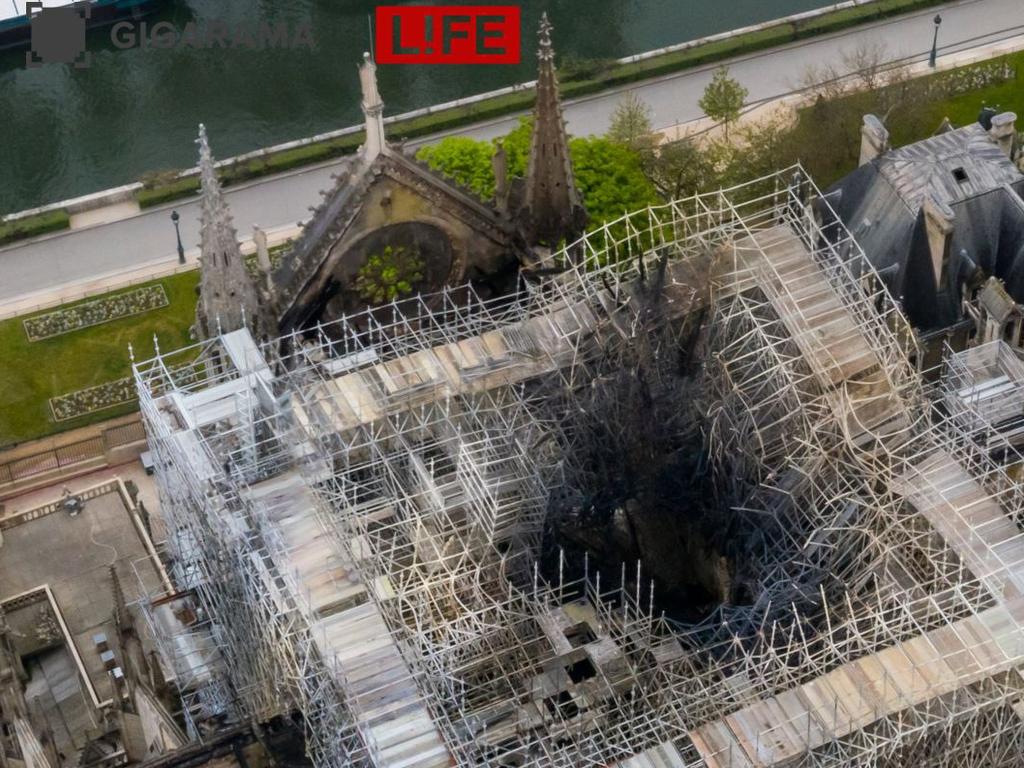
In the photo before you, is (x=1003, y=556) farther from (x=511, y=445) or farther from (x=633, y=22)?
(x=633, y=22)

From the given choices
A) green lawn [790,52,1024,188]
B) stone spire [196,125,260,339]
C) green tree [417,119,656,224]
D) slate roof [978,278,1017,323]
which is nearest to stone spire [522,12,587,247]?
green tree [417,119,656,224]

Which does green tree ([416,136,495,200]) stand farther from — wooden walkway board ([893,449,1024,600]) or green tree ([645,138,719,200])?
wooden walkway board ([893,449,1024,600])

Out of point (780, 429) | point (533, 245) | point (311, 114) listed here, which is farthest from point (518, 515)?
point (311, 114)

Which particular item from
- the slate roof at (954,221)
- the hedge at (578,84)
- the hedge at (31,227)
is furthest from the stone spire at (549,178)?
the hedge at (31,227)

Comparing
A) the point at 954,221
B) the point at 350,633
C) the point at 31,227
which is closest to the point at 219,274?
the point at 350,633

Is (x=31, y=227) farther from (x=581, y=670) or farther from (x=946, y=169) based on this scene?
(x=581, y=670)

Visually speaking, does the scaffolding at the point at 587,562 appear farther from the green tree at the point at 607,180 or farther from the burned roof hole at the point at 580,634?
the green tree at the point at 607,180
